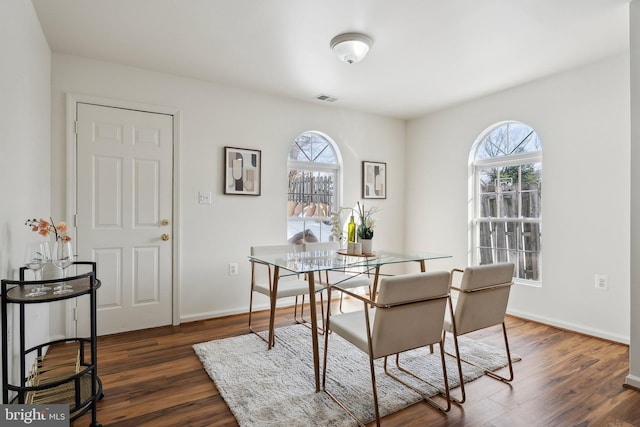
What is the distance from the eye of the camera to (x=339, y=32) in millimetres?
2633

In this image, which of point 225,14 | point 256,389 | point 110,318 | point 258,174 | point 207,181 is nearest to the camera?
point 256,389

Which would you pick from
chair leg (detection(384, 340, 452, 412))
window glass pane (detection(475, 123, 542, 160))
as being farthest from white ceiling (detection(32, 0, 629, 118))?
chair leg (detection(384, 340, 452, 412))

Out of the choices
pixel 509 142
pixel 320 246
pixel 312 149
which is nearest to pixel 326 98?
pixel 312 149

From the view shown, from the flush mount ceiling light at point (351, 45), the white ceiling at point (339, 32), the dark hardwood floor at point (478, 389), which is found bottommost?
the dark hardwood floor at point (478, 389)

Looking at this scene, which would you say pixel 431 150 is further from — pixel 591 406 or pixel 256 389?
pixel 256 389

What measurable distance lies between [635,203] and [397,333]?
1797mm

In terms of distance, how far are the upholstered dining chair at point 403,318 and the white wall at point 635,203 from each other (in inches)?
52.3

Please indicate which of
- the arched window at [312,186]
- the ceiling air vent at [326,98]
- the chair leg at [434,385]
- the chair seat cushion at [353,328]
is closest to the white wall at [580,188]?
the ceiling air vent at [326,98]

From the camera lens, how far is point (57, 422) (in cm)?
170

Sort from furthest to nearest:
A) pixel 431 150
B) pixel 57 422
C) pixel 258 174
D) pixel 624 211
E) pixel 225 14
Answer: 1. pixel 431 150
2. pixel 258 174
3. pixel 624 211
4. pixel 225 14
5. pixel 57 422

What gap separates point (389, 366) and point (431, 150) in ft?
10.1

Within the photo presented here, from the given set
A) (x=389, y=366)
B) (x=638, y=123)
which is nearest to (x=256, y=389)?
(x=389, y=366)

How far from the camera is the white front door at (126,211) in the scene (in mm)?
3094

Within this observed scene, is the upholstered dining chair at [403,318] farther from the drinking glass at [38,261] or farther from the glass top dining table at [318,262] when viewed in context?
the drinking glass at [38,261]
